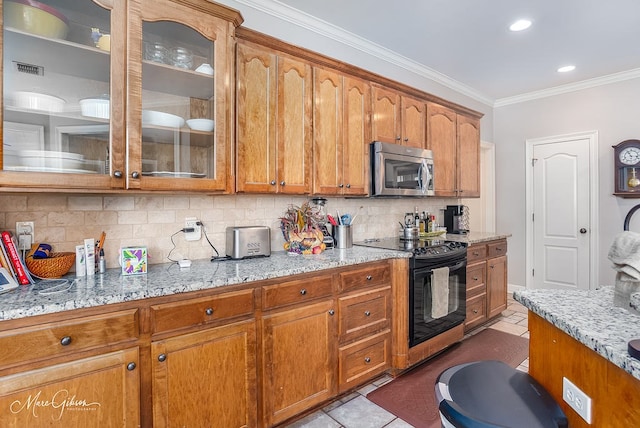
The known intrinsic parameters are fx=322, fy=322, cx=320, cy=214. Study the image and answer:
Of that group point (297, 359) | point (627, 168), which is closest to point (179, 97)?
point (297, 359)

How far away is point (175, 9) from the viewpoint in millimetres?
1729

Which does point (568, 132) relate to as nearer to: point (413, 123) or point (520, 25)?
point (520, 25)

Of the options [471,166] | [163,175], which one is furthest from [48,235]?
[471,166]

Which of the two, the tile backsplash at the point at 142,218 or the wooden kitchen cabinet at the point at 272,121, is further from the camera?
the wooden kitchen cabinet at the point at 272,121

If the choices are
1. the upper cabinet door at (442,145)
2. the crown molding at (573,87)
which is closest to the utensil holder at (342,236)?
the upper cabinet door at (442,145)

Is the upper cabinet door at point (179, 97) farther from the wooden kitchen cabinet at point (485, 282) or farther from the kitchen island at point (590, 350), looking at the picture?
A: the wooden kitchen cabinet at point (485, 282)

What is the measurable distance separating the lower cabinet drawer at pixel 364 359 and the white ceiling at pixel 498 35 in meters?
2.51

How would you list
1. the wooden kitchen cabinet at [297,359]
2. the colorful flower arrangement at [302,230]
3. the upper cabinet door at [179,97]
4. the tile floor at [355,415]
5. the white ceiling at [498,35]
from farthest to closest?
the white ceiling at [498,35] < the colorful flower arrangement at [302,230] < the tile floor at [355,415] < the wooden kitchen cabinet at [297,359] < the upper cabinet door at [179,97]

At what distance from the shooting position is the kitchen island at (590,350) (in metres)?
0.71

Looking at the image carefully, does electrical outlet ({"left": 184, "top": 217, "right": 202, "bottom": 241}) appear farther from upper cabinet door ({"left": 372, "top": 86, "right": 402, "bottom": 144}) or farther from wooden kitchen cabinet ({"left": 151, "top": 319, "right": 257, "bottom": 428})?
upper cabinet door ({"left": 372, "top": 86, "right": 402, "bottom": 144})

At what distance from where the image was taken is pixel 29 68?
1.42 meters

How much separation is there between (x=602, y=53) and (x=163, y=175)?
4.29m

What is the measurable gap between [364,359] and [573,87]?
172 inches

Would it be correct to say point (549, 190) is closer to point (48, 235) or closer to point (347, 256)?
point (347, 256)
